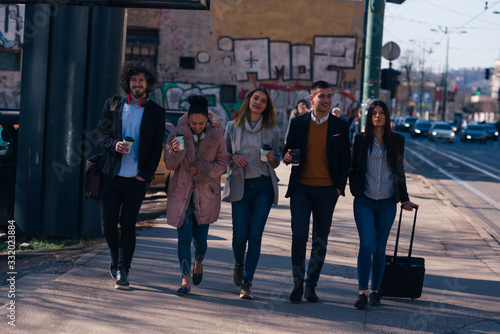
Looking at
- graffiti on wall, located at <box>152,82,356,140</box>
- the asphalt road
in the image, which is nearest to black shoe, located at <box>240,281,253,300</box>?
the asphalt road

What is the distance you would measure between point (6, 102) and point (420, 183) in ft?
53.2

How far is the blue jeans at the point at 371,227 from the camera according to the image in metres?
5.76

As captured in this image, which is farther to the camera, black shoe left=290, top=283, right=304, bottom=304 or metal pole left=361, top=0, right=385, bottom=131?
metal pole left=361, top=0, right=385, bottom=131

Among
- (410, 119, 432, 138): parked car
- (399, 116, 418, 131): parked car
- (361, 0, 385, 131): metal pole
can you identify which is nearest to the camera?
(361, 0, 385, 131): metal pole

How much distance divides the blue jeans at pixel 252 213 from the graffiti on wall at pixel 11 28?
22.3 meters

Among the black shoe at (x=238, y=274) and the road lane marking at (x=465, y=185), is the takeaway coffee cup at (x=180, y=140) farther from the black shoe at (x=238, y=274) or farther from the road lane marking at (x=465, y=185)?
the road lane marking at (x=465, y=185)

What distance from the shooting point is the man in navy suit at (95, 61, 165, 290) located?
5.77 m

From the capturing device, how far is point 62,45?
26.1ft

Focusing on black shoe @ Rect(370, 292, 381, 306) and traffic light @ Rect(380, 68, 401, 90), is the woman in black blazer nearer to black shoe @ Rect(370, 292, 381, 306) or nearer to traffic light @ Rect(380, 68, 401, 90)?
black shoe @ Rect(370, 292, 381, 306)

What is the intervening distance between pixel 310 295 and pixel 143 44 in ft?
77.0

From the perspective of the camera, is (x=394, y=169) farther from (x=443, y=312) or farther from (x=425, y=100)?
(x=425, y=100)

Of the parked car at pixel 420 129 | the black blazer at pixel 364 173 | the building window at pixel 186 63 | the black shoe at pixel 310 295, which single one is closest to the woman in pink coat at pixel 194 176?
the black shoe at pixel 310 295

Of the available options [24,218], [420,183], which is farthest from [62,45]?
[420,183]

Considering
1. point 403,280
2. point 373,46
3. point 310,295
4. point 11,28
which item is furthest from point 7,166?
point 11,28
